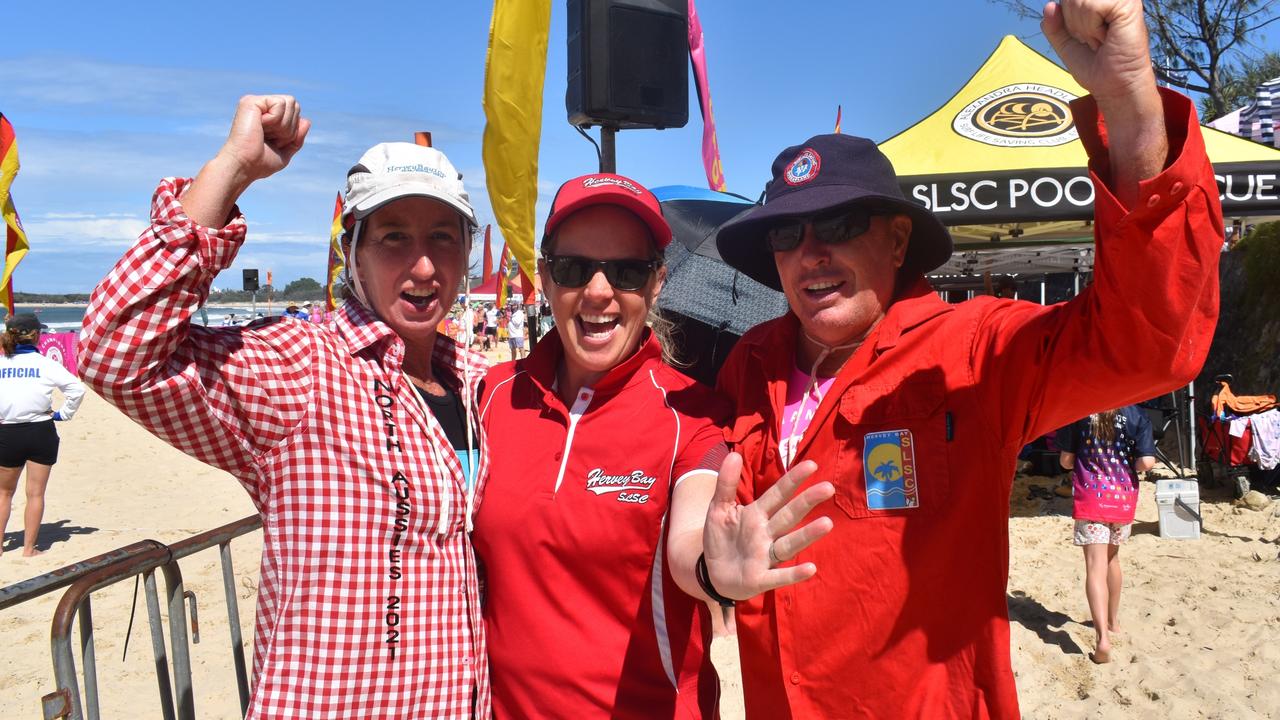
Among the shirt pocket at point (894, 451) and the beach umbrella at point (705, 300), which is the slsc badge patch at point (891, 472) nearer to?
the shirt pocket at point (894, 451)

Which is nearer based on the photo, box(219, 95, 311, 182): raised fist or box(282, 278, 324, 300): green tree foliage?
box(219, 95, 311, 182): raised fist

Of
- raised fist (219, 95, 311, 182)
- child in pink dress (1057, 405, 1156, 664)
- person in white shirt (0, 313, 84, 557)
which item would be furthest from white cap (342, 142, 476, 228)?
person in white shirt (0, 313, 84, 557)

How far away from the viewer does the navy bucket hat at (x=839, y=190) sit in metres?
1.84

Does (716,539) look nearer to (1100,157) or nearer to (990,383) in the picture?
(990,383)

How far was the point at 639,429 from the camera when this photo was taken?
6.31 feet

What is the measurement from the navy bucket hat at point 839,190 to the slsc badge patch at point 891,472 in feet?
1.70

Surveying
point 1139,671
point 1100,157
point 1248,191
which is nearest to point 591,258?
point 1100,157

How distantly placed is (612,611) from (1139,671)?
440cm

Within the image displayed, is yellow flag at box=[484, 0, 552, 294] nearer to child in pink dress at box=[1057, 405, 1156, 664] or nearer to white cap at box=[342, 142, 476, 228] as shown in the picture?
white cap at box=[342, 142, 476, 228]

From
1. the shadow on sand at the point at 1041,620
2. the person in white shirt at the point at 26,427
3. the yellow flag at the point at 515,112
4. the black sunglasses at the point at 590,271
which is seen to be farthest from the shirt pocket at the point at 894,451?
the person in white shirt at the point at 26,427

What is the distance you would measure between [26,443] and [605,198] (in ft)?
25.1

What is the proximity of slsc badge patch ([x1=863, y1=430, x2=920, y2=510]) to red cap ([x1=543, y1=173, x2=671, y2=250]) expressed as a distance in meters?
0.75

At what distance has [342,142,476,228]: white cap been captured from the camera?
1.82 m

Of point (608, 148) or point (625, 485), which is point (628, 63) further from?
point (625, 485)
